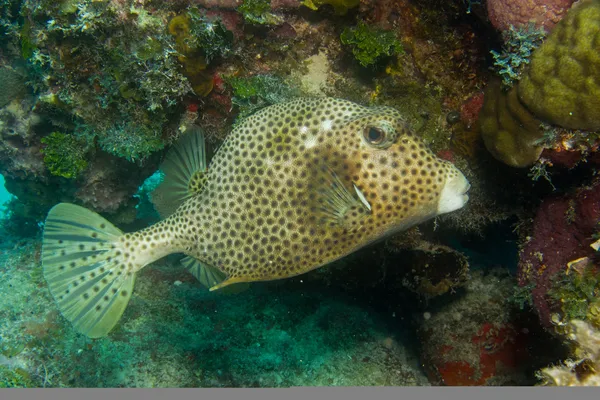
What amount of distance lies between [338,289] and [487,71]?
13.1 feet

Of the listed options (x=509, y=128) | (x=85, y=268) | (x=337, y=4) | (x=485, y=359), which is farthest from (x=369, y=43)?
(x=485, y=359)

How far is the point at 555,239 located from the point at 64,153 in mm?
5830

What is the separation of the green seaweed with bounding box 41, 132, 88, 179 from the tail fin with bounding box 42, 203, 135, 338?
1.78m

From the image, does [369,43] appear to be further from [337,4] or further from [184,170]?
[184,170]

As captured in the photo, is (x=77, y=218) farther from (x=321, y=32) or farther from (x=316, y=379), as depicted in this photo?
(x=316, y=379)

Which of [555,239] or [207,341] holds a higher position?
[555,239]

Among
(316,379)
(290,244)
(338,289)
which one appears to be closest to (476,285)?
(338,289)

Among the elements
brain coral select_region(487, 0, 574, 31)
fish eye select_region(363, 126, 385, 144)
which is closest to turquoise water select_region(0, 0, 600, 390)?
fish eye select_region(363, 126, 385, 144)

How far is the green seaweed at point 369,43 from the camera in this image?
3.75 meters

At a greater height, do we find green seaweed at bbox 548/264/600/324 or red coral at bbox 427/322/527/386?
green seaweed at bbox 548/264/600/324

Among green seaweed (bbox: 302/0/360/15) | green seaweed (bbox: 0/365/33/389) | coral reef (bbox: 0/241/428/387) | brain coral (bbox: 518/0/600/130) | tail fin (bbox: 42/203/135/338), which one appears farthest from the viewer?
coral reef (bbox: 0/241/428/387)

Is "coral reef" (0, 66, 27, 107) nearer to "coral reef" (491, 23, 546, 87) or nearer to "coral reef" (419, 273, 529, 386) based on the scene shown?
"coral reef" (491, 23, 546, 87)

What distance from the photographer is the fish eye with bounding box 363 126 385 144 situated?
292cm

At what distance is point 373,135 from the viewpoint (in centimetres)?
295
